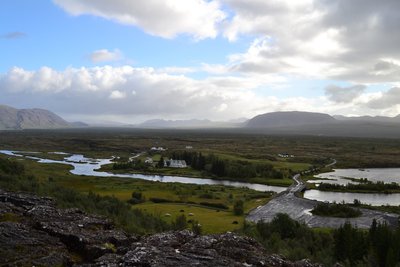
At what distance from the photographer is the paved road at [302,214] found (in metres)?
81.4

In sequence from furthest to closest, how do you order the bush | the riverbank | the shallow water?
the shallow water < the riverbank < the bush

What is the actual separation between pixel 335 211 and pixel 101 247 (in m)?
78.2

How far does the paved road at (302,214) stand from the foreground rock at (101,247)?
53.3 metres

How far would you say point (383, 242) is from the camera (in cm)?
5031

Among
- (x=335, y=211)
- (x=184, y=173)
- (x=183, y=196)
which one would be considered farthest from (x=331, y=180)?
(x=183, y=196)

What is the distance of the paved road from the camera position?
81.4 meters

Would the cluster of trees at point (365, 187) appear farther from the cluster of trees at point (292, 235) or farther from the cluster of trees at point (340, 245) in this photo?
the cluster of trees at point (340, 245)

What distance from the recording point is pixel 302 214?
90812mm

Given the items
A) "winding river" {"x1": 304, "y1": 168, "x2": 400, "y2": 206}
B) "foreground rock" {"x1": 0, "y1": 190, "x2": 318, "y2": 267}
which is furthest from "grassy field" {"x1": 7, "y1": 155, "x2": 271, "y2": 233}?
"foreground rock" {"x1": 0, "y1": 190, "x2": 318, "y2": 267}

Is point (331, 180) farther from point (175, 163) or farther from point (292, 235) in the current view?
point (292, 235)

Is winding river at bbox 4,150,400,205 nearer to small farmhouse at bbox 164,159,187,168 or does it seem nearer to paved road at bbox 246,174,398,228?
paved road at bbox 246,174,398,228

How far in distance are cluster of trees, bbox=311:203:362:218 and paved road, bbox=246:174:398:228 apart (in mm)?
1454

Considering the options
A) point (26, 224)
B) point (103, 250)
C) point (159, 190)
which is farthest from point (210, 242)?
point (159, 190)

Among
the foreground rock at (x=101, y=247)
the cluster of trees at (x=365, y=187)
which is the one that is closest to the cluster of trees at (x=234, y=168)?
the cluster of trees at (x=365, y=187)
